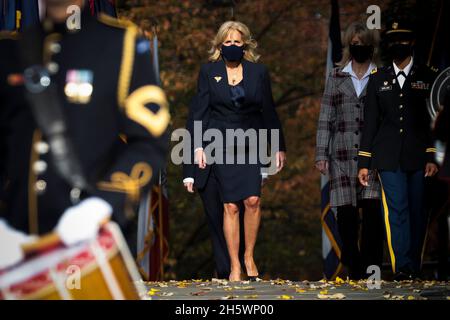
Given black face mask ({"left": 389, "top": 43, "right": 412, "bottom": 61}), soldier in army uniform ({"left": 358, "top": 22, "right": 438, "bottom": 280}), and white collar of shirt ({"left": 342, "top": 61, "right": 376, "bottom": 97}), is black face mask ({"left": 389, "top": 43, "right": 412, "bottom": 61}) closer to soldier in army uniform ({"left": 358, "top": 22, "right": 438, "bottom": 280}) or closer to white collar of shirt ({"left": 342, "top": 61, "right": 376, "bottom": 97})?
soldier in army uniform ({"left": 358, "top": 22, "right": 438, "bottom": 280})

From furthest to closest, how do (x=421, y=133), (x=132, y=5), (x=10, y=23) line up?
(x=132, y=5) → (x=421, y=133) → (x=10, y=23)

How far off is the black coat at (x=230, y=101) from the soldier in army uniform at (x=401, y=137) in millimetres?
869

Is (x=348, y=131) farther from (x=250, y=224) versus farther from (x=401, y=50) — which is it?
(x=250, y=224)

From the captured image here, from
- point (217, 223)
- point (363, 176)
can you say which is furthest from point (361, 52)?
point (217, 223)

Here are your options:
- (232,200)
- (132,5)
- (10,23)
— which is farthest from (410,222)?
(132,5)

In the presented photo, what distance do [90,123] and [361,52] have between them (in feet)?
27.4

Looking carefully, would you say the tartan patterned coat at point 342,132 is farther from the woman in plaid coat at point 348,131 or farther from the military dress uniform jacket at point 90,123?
the military dress uniform jacket at point 90,123

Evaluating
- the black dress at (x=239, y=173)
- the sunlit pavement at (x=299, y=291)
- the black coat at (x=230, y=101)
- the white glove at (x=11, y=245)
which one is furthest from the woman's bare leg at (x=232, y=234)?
the white glove at (x=11, y=245)

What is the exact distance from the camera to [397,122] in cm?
1089

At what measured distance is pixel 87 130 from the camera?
137 inches

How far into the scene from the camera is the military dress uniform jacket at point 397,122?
1082cm
